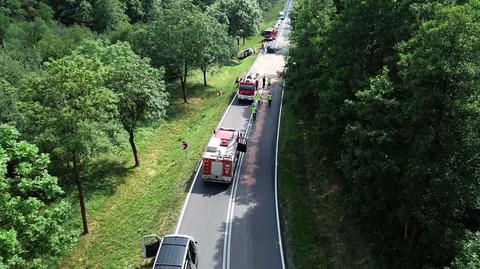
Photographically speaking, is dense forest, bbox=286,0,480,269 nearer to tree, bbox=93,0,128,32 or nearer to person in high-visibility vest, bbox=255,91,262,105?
person in high-visibility vest, bbox=255,91,262,105

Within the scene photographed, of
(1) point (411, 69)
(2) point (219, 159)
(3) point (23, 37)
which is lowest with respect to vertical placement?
(2) point (219, 159)

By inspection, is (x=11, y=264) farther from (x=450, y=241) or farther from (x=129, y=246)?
(x=450, y=241)

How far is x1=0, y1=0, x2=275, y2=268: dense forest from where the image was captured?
15.7m

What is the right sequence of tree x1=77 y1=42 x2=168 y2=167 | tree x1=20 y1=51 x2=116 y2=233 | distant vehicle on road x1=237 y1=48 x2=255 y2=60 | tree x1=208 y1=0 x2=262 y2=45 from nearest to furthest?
tree x1=20 y1=51 x2=116 y2=233
tree x1=77 y1=42 x2=168 y2=167
tree x1=208 y1=0 x2=262 y2=45
distant vehicle on road x1=237 y1=48 x2=255 y2=60

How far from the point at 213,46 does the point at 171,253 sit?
116ft

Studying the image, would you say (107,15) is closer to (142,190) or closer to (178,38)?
(178,38)

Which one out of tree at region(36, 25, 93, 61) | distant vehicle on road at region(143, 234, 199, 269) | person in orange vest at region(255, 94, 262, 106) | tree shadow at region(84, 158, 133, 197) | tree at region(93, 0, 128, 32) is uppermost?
tree at region(93, 0, 128, 32)

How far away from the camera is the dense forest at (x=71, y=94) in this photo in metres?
15.7

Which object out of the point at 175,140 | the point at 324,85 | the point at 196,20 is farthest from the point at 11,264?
the point at 196,20

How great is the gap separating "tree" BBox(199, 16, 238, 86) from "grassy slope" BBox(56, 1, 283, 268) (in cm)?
542

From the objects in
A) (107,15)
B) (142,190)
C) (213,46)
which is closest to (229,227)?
(142,190)

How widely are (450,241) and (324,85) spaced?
1444 cm

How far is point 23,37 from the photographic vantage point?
208ft

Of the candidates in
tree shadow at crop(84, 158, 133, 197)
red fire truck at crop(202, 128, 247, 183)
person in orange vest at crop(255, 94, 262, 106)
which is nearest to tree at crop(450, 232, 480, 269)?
red fire truck at crop(202, 128, 247, 183)
